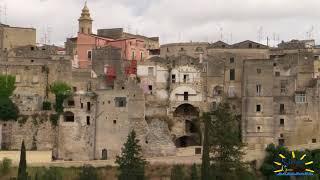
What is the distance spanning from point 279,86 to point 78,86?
55.8 feet

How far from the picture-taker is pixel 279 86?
6519 cm

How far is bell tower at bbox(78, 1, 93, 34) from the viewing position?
8169cm

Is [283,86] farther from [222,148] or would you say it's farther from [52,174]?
[52,174]

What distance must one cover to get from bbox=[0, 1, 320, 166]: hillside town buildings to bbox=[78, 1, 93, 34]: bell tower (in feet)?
37.0

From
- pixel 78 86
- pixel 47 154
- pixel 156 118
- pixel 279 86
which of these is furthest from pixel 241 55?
pixel 47 154

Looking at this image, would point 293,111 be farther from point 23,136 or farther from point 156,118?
point 23,136

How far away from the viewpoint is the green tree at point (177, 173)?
188 ft

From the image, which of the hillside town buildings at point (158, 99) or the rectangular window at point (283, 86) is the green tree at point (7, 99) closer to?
the hillside town buildings at point (158, 99)

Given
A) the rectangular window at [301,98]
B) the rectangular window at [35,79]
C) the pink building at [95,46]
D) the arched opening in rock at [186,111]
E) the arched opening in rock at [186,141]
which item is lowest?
the arched opening in rock at [186,141]

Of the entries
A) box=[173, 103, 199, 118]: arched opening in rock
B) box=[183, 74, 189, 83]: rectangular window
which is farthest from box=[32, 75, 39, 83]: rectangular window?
box=[183, 74, 189, 83]: rectangular window

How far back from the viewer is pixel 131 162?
56.9 m

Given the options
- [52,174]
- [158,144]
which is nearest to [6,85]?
[52,174]

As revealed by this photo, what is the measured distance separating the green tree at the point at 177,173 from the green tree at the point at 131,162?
2.33 m

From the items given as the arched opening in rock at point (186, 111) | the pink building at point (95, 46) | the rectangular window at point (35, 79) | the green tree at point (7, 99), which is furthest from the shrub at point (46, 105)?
the arched opening in rock at point (186, 111)
